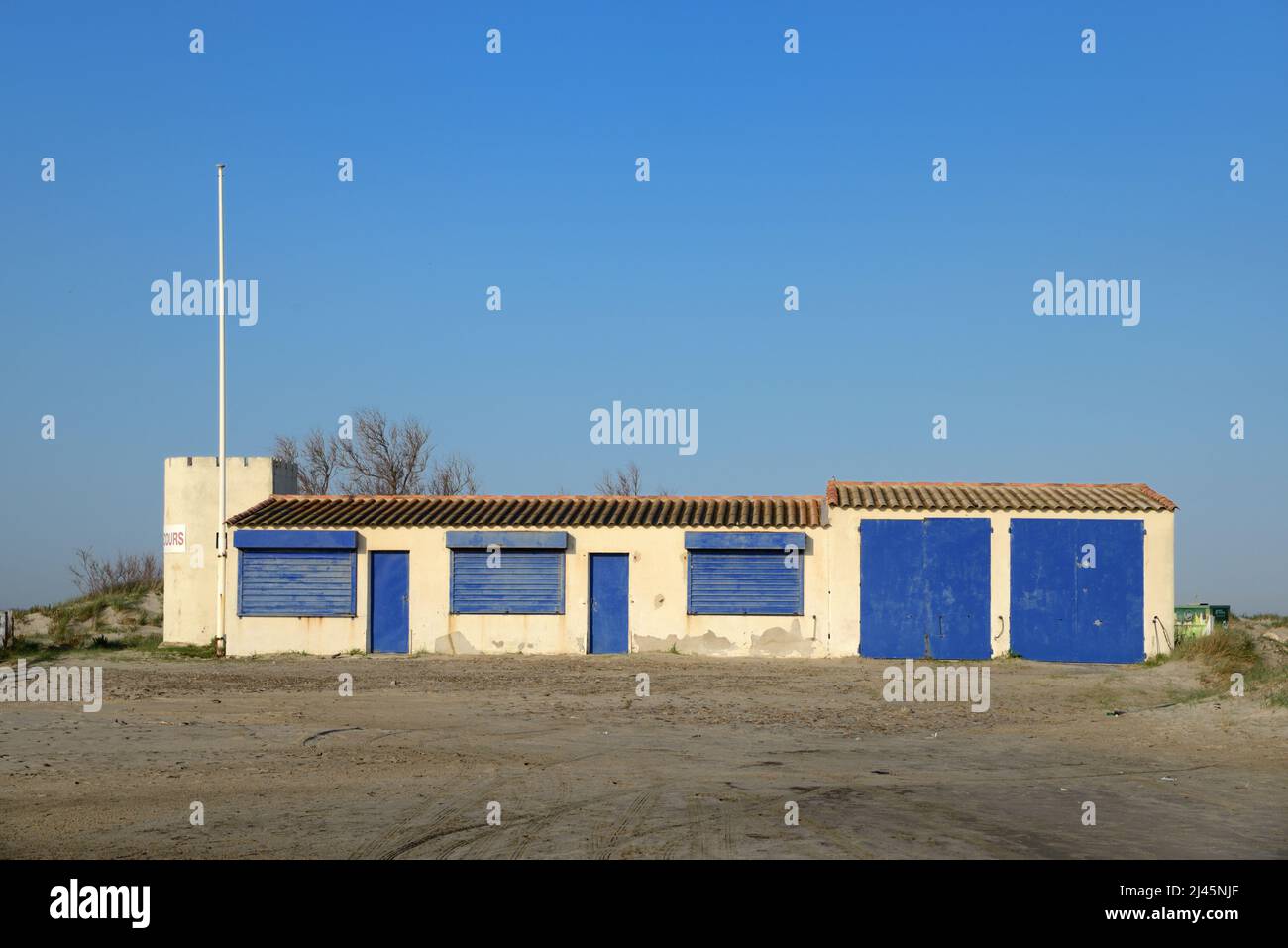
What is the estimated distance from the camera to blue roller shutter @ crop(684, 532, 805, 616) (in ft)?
91.0

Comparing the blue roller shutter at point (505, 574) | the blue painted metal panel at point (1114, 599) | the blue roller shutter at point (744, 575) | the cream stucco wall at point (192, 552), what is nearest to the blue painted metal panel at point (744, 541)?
the blue roller shutter at point (744, 575)

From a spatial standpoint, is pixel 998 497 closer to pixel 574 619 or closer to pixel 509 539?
pixel 574 619

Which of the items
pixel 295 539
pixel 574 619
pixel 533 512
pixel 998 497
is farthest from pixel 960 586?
pixel 295 539

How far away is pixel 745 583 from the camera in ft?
91.7

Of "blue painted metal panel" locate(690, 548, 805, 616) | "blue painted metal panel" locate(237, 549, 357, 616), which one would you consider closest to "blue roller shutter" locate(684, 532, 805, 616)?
"blue painted metal panel" locate(690, 548, 805, 616)

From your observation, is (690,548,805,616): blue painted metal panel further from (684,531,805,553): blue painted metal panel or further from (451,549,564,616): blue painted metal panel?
(451,549,564,616): blue painted metal panel

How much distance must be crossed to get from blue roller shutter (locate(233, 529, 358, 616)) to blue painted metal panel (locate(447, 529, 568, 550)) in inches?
95.3

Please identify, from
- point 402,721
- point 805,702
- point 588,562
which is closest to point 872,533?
point 588,562

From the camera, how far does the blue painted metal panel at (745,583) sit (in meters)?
27.8

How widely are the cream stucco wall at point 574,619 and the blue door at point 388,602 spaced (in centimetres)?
17

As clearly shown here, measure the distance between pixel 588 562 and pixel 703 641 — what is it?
3085 mm

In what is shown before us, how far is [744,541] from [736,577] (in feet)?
2.84

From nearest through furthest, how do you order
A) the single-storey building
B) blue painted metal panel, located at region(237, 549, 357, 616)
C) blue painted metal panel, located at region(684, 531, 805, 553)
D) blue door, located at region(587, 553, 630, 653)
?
the single-storey building → blue painted metal panel, located at region(684, 531, 805, 553) → blue door, located at region(587, 553, 630, 653) → blue painted metal panel, located at region(237, 549, 357, 616)
